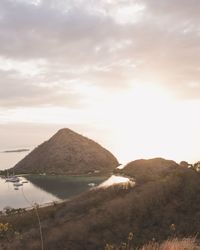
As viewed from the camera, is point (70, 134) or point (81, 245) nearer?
point (81, 245)

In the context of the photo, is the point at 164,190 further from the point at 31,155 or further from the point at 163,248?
the point at 31,155

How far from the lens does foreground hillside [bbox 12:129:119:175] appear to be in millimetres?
130000

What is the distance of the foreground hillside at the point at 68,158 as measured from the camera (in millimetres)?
130000

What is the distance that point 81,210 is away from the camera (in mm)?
34625

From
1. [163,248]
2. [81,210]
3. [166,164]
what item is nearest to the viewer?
[163,248]

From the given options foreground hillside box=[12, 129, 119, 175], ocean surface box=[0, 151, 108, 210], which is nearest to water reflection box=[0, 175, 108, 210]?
ocean surface box=[0, 151, 108, 210]

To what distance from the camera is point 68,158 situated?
13538cm

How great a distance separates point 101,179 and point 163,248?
100044 millimetres

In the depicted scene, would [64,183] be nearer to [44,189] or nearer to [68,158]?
[44,189]

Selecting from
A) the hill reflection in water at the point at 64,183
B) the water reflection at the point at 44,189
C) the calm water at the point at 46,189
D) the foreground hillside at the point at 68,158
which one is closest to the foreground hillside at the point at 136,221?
the calm water at the point at 46,189

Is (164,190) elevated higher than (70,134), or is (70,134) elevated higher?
(70,134)

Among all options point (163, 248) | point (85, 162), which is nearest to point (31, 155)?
point (85, 162)

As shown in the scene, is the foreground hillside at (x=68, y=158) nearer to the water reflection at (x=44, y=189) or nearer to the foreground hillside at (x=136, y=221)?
the water reflection at (x=44, y=189)

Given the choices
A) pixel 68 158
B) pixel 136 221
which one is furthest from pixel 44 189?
pixel 136 221
